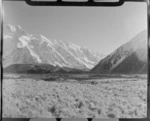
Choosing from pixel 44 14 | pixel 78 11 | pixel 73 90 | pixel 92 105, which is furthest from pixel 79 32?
pixel 92 105

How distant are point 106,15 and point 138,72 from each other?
18.3 inches

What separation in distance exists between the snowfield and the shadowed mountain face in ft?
0.28

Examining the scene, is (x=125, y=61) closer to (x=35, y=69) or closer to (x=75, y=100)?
(x=75, y=100)

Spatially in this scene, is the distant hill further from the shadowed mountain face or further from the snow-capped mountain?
the shadowed mountain face

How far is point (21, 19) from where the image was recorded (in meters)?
1.77

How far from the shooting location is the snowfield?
1.75 m

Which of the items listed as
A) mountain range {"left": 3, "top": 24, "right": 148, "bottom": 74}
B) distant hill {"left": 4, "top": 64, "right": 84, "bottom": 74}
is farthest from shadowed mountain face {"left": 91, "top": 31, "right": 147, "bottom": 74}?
distant hill {"left": 4, "top": 64, "right": 84, "bottom": 74}

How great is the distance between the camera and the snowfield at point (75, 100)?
5.76 ft

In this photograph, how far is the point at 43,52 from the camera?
5.95ft

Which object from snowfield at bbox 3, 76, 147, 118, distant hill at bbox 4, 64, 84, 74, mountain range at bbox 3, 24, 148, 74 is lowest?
snowfield at bbox 3, 76, 147, 118

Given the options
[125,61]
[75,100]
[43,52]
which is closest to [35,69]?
[43,52]

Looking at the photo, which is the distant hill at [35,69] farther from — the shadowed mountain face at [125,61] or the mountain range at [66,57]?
the shadowed mountain face at [125,61]

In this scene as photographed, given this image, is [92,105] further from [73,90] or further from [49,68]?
[49,68]

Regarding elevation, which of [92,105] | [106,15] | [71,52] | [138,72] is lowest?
[92,105]
